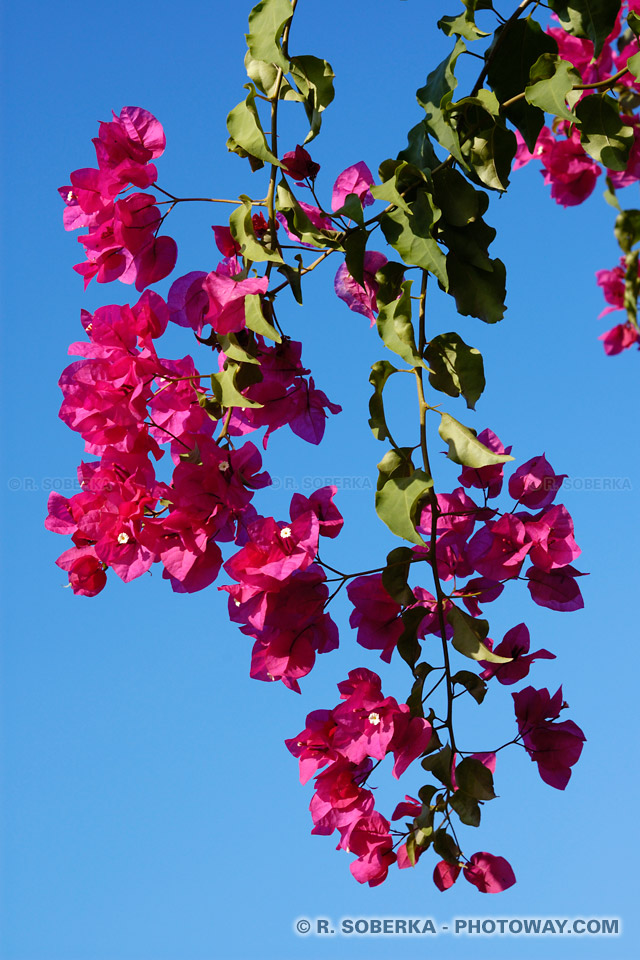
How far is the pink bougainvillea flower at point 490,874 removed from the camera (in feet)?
3.57

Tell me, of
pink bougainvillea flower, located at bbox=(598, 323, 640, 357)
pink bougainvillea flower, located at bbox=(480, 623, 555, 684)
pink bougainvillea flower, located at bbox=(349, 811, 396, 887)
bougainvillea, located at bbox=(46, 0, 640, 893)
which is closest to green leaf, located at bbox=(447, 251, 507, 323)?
bougainvillea, located at bbox=(46, 0, 640, 893)

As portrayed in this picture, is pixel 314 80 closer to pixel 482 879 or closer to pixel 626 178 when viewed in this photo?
pixel 482 879

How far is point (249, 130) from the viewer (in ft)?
3.15

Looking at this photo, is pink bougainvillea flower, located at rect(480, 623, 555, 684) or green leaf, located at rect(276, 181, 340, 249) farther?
pink bougainvillea flower, located at rect(480, 623, 555, 684)

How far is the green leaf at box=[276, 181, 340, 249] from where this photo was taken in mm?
974

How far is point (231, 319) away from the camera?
3.26 ft

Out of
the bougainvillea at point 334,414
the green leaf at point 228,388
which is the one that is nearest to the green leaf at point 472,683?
the bougainvillea at point 334,414

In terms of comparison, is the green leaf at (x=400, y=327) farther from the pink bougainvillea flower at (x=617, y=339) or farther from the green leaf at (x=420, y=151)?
the pink bougainvillea flower at (x=617, y=339)

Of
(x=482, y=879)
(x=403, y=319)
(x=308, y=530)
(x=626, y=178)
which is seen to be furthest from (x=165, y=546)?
(x=626, y=178)

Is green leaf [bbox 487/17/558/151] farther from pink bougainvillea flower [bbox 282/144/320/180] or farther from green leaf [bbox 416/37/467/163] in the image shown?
pink bougainvillea flower [bbox 282/144/320/180]

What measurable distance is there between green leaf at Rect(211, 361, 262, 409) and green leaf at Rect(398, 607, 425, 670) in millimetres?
270

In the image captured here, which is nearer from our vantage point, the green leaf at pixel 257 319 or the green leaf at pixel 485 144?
the green leaf at pixel 257 319

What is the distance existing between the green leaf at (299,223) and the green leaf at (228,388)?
15 cm

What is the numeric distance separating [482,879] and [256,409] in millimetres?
599
